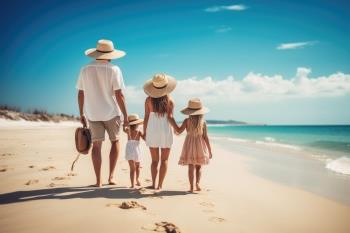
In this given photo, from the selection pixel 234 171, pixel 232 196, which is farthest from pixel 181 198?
pixel 234 171

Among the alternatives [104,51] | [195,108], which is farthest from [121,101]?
[195,108]

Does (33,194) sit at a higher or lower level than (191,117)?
lower

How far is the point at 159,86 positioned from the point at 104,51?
1.07 meters

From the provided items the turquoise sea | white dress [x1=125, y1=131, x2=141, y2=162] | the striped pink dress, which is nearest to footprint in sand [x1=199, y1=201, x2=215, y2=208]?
the striped pink dress

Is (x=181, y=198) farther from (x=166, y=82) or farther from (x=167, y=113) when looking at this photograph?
Answer: (x=166, y=82)

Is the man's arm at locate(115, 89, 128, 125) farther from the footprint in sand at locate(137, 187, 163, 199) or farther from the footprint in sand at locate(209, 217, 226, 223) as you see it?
the footprint in sand at locate(209, 217, 226, 223)

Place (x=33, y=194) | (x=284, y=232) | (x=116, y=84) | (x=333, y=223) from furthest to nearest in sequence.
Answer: (x=116, y=84) < (x=33, y=194) < (x=333, y=223) < (x=284, y=232)

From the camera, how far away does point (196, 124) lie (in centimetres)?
528

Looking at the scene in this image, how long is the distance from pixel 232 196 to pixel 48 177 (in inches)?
129

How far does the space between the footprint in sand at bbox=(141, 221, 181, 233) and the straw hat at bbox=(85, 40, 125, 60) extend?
2.80 metres

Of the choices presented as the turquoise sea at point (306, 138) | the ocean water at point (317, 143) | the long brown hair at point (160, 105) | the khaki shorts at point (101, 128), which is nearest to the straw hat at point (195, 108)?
the long brown hair at point (160, 105)

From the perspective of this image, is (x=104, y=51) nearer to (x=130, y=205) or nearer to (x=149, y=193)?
(x=149, y=193)

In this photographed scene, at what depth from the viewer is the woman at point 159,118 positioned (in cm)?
488

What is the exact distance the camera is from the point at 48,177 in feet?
18.2
